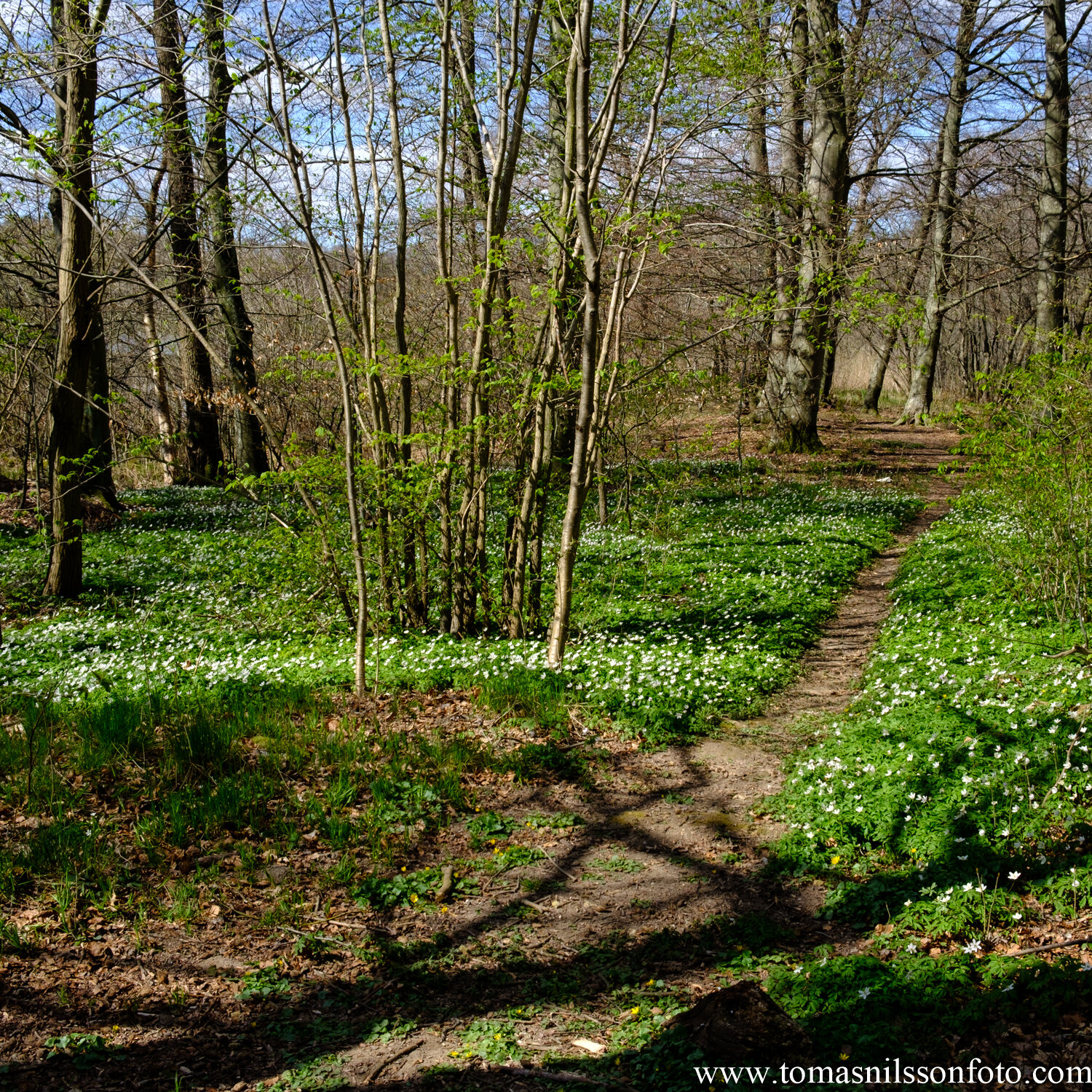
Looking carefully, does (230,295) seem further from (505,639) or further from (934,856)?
(934,856)

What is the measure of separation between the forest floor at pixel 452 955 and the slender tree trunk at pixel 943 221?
19634 millimetres

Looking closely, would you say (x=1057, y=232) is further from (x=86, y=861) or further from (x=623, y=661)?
(x=86, y=861)

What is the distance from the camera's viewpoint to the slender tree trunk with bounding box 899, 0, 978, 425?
21281mm

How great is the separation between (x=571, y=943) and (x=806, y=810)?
1612 millimetres

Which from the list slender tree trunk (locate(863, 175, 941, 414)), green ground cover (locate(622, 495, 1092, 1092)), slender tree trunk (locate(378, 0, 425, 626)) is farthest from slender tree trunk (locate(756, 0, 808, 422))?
green ground cover (locate(622, 495, 1092, 1092))

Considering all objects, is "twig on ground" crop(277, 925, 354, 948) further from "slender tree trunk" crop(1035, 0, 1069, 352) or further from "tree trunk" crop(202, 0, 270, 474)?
"slender tree trunk" crop(1035, 0, 1069, 352)

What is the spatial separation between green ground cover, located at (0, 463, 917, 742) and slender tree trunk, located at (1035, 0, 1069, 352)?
361 inches

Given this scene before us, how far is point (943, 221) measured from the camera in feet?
84.9

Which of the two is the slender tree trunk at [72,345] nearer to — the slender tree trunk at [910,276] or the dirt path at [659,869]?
the dirt path at [659,869]

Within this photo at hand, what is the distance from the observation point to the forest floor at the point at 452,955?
10.7ft

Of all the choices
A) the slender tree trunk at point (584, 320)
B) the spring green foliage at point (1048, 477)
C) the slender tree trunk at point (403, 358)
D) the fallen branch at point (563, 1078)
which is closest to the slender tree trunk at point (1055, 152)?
the spring green foliage at point (1048, 477)

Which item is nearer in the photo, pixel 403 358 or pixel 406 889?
pixel 406 889

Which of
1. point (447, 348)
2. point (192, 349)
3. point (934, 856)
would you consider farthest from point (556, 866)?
point (192, 349)

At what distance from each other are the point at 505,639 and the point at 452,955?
4411mm
